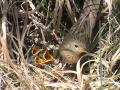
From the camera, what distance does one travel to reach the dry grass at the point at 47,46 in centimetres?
219

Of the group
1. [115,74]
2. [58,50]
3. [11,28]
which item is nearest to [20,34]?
[11,28]

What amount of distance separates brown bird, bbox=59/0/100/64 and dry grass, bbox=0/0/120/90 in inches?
2.6

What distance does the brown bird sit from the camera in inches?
88.1

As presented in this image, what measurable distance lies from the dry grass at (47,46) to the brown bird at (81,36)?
0.07 meters

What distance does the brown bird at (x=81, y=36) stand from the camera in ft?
7.34

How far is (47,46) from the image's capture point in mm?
2498

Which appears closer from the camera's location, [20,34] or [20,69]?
[20,69]

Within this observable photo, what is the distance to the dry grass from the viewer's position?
2.19m

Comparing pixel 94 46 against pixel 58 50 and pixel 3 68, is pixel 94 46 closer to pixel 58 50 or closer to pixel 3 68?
pixel 58 50

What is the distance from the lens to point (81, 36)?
90.6 inches

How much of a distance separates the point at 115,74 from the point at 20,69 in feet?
1.70

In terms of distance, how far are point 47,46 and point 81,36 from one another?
282 mm

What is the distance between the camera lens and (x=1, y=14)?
7.90ft

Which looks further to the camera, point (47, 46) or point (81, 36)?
point (47, 46)
